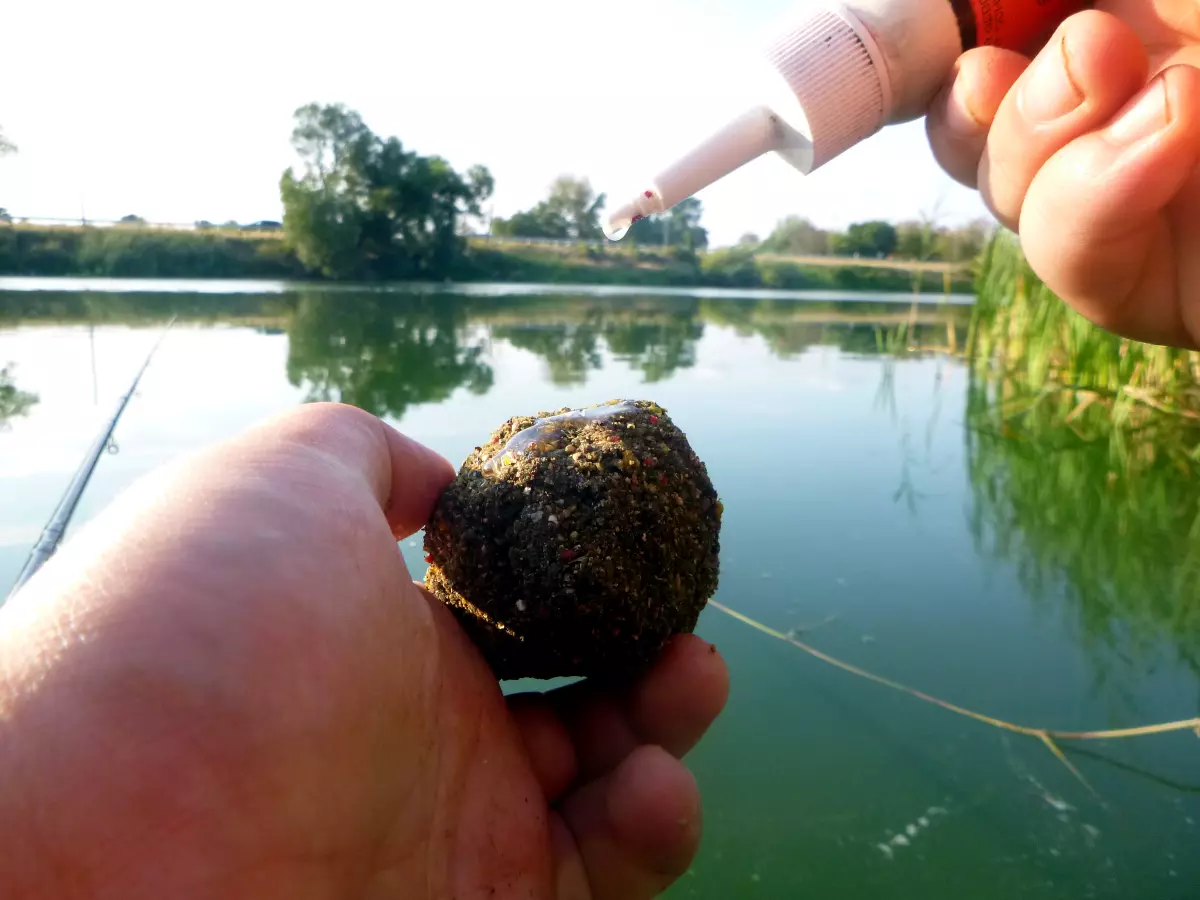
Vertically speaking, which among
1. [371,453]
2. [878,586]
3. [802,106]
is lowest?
[878,586]

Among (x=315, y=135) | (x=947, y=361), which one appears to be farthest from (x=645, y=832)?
(x=315, y=135)

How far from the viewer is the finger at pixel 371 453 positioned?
84 cm

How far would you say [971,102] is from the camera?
0.92 meters

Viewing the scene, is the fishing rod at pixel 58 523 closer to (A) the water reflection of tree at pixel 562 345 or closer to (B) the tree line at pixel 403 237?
(A) the water reflection of tree at pixel 562 345

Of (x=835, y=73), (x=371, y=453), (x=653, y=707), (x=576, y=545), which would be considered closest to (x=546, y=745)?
(x=653, y=707)

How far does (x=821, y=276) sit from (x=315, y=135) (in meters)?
13.4

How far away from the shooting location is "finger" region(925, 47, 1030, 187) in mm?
895

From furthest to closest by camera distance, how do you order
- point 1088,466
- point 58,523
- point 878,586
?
point 1088,466 → point 878,586 → point 58,523

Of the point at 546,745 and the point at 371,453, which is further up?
the point at 371,453

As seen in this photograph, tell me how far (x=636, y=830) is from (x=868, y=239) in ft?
59.4

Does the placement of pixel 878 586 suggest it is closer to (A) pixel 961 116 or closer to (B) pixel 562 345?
(A) pixel 961 116

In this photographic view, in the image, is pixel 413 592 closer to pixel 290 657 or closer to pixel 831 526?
pixel 290 657

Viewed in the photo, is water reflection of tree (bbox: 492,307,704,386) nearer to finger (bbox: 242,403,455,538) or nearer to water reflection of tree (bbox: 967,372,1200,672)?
water reflection of tree (bbox: 967,372,1200,672)

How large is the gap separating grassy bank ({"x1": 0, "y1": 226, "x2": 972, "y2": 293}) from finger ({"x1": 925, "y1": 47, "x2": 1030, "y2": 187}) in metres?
14.0
